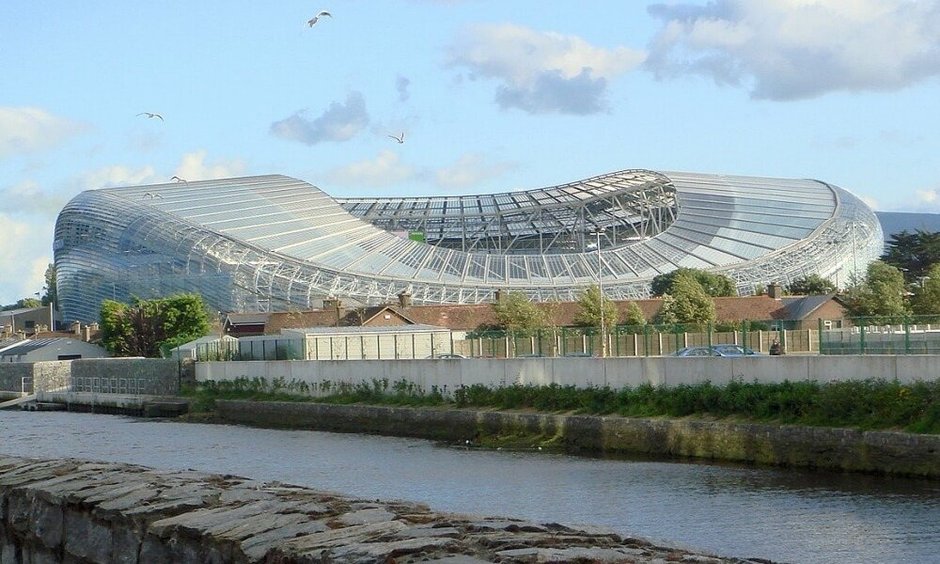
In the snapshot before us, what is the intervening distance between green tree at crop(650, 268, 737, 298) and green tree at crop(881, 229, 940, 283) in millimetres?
14799

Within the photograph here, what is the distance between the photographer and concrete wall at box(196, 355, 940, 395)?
34.8 meters

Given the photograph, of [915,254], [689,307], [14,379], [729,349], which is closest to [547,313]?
[689,307]

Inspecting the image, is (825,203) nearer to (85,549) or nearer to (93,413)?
(93,413)

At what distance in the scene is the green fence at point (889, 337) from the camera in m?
37.4

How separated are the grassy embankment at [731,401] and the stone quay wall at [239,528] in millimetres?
19635

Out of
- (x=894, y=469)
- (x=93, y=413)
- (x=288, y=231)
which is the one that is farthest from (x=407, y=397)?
(x=288, y=231)

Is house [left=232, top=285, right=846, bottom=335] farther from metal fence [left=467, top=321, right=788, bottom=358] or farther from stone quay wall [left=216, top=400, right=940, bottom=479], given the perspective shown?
stone quay wall [left=216, top=400, right=940, bottom=479]

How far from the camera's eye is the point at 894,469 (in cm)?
3055

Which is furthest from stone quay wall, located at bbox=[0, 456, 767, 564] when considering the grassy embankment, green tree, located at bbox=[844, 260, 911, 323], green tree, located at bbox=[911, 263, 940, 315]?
green tree, located at bbox=[844, 260, 911, 323]

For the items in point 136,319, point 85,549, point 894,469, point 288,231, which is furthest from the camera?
point 288,231

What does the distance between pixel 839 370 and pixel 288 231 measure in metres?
109

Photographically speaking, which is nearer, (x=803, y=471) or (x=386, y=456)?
(x=803, y=471)

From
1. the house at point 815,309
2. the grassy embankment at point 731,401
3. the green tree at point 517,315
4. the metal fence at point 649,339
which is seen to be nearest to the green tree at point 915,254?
the house at point 815,309

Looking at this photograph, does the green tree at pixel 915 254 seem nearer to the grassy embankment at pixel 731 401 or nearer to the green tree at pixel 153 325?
the green tree at pixel 153 325
